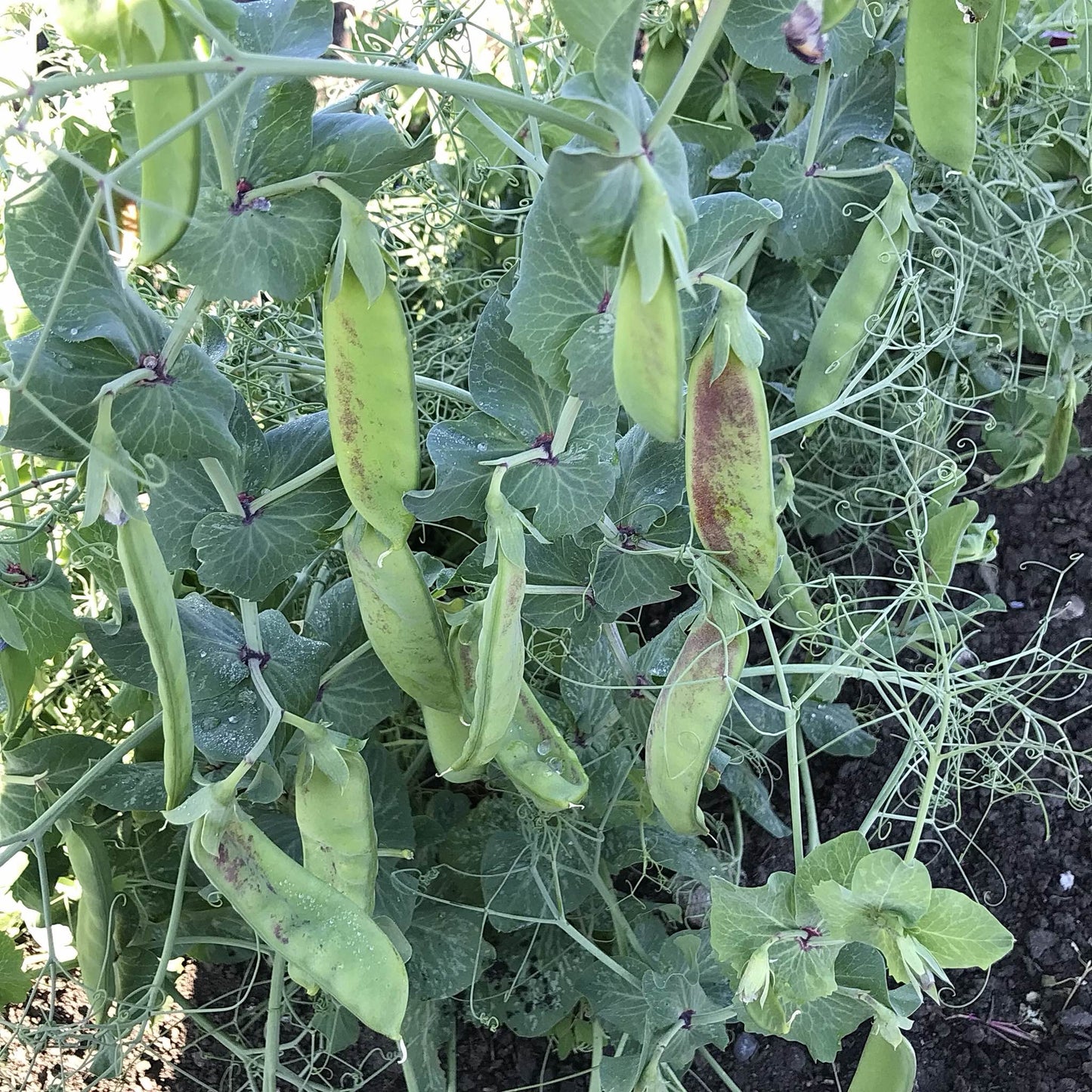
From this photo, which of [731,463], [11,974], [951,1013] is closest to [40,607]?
[11,974]

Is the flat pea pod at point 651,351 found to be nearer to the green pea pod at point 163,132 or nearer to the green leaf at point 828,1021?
the green pea pod at point 163,132

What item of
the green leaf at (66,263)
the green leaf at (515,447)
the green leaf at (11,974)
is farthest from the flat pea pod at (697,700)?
the green leaf at (11,974)

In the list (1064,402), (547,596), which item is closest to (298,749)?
(547,596)

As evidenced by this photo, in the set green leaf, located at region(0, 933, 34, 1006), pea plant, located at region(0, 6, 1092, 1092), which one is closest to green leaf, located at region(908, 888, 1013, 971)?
pea plant, located at region(0, 6, 1092, 1092)

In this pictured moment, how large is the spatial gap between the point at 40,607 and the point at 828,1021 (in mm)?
758

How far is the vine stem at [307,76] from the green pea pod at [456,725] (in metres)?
0.38

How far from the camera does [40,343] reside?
544 millimetres

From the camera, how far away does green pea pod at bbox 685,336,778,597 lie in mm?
639

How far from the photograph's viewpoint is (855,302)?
89cm

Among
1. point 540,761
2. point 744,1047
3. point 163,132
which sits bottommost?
point 744,1047

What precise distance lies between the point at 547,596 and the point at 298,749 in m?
0.26

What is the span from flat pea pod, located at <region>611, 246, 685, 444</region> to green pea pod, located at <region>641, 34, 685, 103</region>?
21.4 inches

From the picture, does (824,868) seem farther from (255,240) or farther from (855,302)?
(255,240)

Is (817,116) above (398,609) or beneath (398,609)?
above
